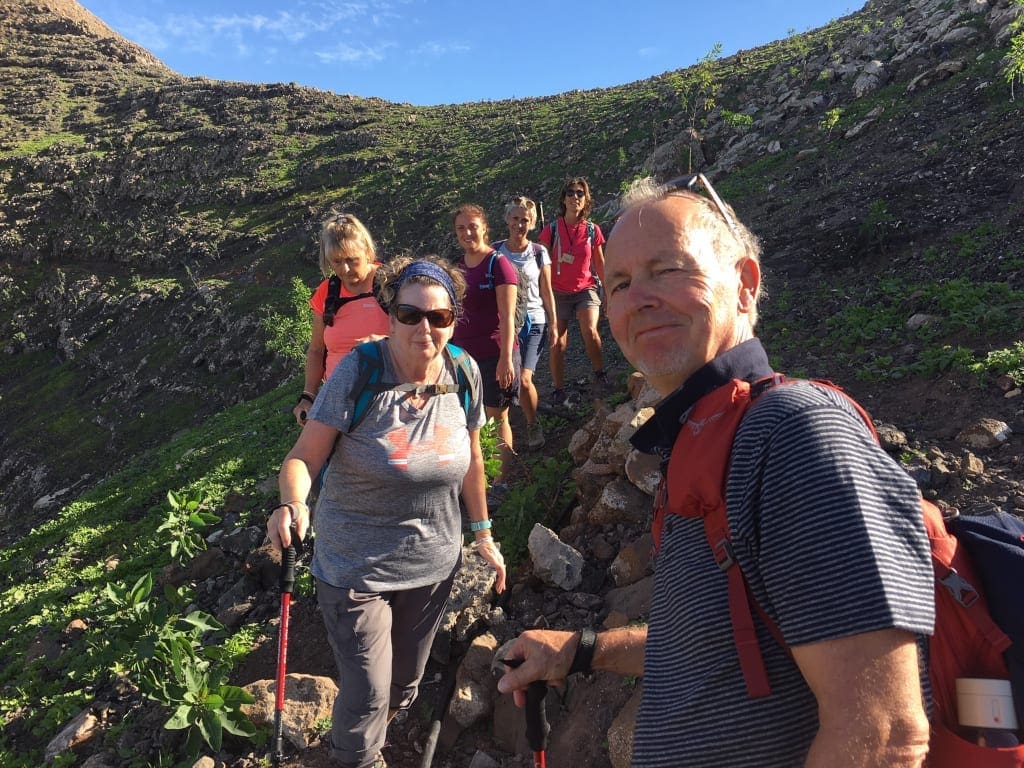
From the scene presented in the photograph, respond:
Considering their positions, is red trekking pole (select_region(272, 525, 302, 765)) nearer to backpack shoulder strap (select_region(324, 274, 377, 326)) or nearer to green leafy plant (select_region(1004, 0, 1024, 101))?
backpack shoulder strap (select_region(324, 274, 377, 326))

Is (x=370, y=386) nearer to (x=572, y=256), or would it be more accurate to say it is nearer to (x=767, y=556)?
(x=767, y=556)

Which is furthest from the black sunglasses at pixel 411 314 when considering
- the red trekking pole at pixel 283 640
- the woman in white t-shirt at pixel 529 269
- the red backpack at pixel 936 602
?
the woman in white t-shirt at pixel 529 269

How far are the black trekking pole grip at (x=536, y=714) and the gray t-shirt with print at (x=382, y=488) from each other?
85cm

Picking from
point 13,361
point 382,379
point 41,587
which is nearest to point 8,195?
point 13,361

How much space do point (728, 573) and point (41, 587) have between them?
977 centimetres

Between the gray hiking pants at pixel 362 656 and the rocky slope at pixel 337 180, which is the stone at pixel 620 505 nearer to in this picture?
the gray hiking pants at pixel 362 656

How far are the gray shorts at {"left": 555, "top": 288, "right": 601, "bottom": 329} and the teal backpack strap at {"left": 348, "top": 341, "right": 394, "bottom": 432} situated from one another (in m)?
3.74

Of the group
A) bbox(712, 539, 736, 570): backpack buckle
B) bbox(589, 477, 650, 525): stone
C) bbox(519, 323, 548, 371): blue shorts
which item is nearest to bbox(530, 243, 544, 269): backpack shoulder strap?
bbox(519, 323, 548, 371): blue shorts

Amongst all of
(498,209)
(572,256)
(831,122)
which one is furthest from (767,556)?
(498,209)

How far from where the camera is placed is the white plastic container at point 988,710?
2.98ft

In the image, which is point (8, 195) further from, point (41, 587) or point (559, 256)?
point (559, 256)

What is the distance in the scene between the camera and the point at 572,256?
5.84m

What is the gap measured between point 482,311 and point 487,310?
0.04m

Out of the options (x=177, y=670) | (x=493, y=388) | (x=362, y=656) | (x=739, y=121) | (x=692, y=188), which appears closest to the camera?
(x=692, y=188)
